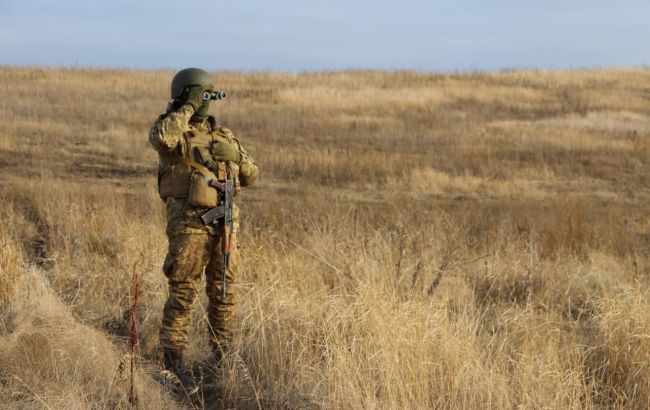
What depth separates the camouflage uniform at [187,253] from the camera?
4062 millimetres

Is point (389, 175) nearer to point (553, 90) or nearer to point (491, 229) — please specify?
point (491, 229)

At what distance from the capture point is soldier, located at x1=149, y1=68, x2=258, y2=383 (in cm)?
412

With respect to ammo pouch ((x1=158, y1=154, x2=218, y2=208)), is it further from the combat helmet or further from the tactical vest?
the combat helmet

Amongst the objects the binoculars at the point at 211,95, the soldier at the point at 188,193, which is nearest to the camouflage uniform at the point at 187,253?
the soldier at the point at 188,193

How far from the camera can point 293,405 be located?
362 centimetres

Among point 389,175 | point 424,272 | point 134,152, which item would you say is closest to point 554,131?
point 389,175

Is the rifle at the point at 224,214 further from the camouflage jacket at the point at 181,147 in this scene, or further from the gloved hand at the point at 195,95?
the gloved hand at the point at 195,95

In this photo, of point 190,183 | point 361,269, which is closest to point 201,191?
point 190,183

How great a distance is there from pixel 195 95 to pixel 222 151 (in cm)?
35

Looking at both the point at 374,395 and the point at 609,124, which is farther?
the point at 609,124

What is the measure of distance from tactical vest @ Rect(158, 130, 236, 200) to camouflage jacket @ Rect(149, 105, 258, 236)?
0.08ft

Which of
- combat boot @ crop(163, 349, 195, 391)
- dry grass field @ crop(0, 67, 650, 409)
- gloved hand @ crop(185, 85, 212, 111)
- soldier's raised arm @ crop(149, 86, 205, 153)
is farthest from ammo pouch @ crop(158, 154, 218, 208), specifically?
combat boot @ crop(163, 349, 195, 391)

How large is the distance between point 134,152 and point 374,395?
39.7 feet

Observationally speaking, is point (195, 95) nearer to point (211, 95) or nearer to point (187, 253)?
point (211, 95)
